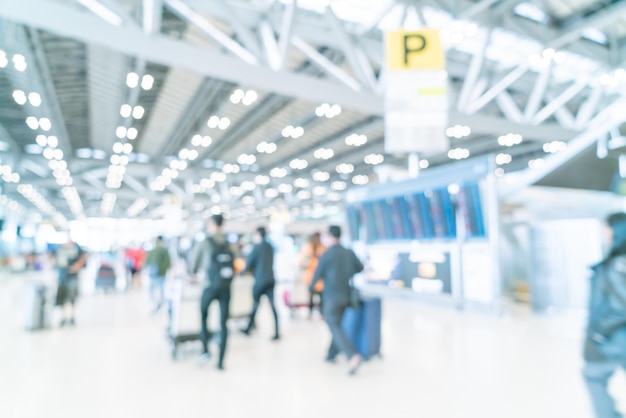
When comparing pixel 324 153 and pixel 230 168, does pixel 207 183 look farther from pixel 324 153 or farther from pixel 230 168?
pixel 324 153

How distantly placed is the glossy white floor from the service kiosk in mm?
2083

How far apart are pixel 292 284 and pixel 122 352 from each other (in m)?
3.72

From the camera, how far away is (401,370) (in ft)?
15.4

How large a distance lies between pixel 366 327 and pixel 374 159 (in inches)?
653

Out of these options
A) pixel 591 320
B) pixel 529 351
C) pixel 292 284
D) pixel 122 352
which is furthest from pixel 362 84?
pixel 591 320

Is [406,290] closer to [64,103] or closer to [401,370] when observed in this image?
[401,370]

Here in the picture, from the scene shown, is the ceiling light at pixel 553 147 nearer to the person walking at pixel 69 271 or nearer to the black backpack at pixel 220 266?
the black backpack at pixel 220 266

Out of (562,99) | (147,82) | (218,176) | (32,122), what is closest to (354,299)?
(147,82)

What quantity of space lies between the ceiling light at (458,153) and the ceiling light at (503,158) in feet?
4.74

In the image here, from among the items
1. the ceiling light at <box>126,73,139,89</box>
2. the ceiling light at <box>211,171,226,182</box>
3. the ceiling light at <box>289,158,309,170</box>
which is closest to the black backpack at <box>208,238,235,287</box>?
the ceiling light at <box>126,73,139,89</box>

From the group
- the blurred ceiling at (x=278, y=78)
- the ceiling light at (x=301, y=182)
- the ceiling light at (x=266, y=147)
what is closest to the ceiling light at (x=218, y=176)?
the blurred ceiling at (x=278, y=78)

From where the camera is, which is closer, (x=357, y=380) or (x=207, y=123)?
(x=357, y=380)

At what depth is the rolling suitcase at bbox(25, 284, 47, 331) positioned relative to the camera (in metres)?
7.13

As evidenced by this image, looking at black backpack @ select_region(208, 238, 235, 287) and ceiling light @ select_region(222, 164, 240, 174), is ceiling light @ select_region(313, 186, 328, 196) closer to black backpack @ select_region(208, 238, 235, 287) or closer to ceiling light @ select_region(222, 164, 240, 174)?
ceiling light @ select_region(222, 164, 240, 174)
